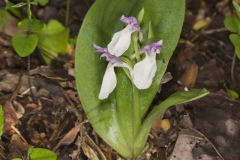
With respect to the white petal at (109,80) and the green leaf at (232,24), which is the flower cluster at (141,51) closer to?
the white petal at (109,80)

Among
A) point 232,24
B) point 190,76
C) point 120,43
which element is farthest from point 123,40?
point 190,76

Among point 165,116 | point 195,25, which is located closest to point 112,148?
point 165,116

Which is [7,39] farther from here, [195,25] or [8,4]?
[195,25]

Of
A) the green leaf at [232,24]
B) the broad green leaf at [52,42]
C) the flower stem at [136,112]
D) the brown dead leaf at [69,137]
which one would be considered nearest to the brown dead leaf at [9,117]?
the brown dead leaf at [69,137]

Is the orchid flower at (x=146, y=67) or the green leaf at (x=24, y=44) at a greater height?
the green leaf at (x=24, y=44)

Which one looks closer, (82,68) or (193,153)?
(82,68)

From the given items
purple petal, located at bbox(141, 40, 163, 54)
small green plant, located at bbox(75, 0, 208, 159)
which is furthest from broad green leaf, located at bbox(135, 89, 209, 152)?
purple petal, located at bbox(141, 40, 163, 54)
